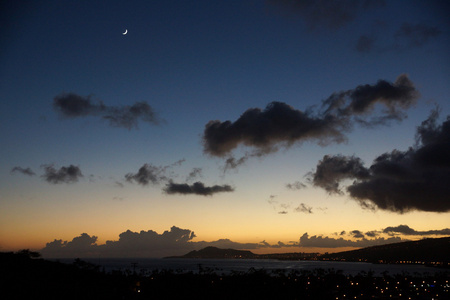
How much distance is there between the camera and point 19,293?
48.5 m

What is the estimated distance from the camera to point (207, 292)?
73.0 metres

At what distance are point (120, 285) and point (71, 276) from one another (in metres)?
11.4

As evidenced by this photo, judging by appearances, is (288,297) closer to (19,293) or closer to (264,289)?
(264,289)

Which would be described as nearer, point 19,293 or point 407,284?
point 19,293

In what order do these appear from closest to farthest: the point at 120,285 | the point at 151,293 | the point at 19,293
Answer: the point at 19,293 → the point at 120,285 → the point at 151,293

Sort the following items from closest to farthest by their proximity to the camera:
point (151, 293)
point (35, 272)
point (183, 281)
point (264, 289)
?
point (35, 272) < point (151, 293) < point (264, 289) < point (183, 281)

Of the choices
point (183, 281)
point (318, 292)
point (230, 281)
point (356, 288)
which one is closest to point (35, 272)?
point (183, 281)

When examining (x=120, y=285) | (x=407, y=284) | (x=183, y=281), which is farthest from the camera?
(x=407, y=284)

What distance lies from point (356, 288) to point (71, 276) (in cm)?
8350

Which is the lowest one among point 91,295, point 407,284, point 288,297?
point 407,284

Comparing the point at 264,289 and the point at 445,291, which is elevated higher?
the point at 264,289

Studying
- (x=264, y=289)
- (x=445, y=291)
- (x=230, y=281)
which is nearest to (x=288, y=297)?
(x=264, y=289)

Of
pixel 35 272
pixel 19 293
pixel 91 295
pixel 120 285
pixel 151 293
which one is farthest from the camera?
pixel 151 293

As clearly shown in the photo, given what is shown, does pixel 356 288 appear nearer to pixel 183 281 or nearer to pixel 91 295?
pixel 183 281
